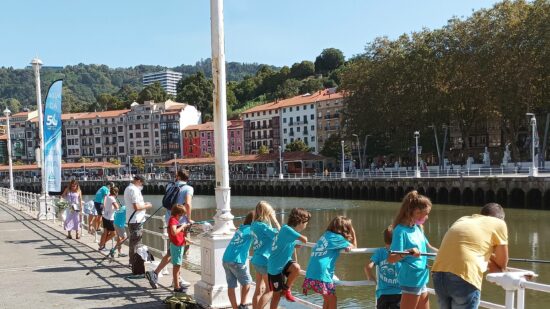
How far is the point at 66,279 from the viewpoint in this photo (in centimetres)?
960

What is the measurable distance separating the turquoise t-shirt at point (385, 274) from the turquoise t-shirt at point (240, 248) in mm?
1843

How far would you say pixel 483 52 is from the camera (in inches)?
2042

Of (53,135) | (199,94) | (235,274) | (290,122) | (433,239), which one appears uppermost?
(199,94)

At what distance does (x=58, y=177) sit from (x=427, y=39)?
46.1 meters

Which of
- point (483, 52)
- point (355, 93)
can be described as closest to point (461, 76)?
point (483, 52)

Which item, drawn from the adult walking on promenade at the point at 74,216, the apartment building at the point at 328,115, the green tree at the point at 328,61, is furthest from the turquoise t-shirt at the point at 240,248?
the green tree at the point at 328,61

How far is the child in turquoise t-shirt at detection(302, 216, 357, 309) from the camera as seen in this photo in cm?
532

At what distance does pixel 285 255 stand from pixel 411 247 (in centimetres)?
160

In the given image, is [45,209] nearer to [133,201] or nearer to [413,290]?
[133,201]

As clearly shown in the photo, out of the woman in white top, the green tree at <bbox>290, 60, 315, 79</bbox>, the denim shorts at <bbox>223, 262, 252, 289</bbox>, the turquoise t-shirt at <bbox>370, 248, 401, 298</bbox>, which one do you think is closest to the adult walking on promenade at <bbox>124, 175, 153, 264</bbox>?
the woman in white top

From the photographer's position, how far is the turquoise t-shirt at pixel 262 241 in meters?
6.22

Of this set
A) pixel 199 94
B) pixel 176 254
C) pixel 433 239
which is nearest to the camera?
pixel 176 254

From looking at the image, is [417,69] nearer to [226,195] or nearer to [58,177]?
[58,177]

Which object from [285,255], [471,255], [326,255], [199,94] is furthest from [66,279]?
[199,94]
